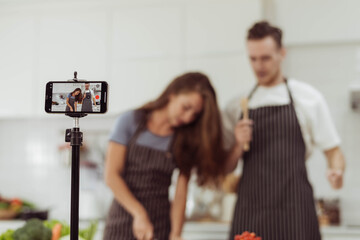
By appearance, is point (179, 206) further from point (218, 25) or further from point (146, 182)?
point (218, 25)

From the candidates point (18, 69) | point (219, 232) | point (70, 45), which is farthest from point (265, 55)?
point (18, 69)

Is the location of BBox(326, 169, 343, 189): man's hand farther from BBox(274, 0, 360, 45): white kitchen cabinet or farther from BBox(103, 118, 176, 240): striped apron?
BBox(274, 0, 360, 45): white kitchen cabinet

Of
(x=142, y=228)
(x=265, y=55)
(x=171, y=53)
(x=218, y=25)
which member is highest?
(x=218, y=25)

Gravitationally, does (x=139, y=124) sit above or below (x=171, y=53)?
below

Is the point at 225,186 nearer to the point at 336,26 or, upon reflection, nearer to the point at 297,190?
the point at 297,190

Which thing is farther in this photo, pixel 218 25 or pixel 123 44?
pixel 123 44

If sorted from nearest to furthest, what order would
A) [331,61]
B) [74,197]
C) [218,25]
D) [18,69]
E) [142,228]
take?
[74,197]
[142,228]
[218,25]
[331,61]
[18,69]

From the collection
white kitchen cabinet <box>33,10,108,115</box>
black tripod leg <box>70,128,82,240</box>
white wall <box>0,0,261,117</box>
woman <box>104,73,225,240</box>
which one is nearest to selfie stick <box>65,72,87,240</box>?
black tripod leg <box>70,128,82,240</box>

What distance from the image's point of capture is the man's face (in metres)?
1.88

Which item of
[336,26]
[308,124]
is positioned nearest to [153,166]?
[308,124]

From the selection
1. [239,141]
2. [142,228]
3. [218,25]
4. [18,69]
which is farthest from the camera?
[18,69]

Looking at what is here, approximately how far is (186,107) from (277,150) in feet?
1.44

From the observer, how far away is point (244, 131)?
1863 mm

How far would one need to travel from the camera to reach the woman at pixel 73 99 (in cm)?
76
